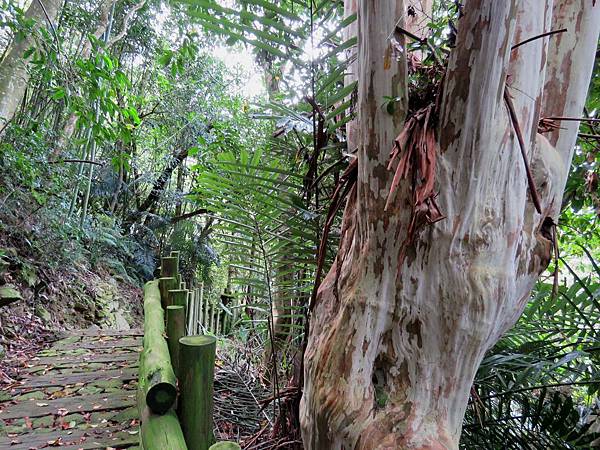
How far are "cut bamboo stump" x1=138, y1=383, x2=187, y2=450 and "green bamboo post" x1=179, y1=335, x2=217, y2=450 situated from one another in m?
0.06

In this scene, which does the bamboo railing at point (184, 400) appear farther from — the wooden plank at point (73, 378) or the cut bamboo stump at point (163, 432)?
the wooden plank at point (73, 378)

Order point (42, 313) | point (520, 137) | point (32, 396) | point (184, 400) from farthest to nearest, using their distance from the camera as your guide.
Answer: point (42, 313)
point (32, 396)
point (184, 400)
point (520, 137)

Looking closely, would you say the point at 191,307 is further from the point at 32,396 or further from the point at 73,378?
the point at 32,396

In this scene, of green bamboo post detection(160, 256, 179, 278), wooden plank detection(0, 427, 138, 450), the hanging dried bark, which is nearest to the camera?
the hanging dried bark

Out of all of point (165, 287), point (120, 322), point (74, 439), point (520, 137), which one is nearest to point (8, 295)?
point (165, 287)

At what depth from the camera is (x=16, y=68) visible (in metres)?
3.73

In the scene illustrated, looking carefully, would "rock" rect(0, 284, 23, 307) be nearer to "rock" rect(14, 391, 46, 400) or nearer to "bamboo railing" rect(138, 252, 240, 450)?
"rock" rect(14, 391, 46, 400)

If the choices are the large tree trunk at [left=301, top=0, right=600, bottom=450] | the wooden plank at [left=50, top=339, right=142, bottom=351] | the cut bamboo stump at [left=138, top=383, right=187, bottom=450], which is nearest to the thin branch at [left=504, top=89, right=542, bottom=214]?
the large tree trunk at [left=301, top=0, right=600, bottom=450]

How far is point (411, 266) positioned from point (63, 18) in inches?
250

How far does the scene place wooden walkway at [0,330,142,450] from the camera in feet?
7.48

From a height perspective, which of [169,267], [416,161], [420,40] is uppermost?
[420,40]

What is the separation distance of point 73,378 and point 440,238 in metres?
3.29

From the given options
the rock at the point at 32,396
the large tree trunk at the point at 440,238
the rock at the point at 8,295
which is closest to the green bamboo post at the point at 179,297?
the rock at the point at 32,396

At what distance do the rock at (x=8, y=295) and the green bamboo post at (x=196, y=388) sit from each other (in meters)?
3.19
